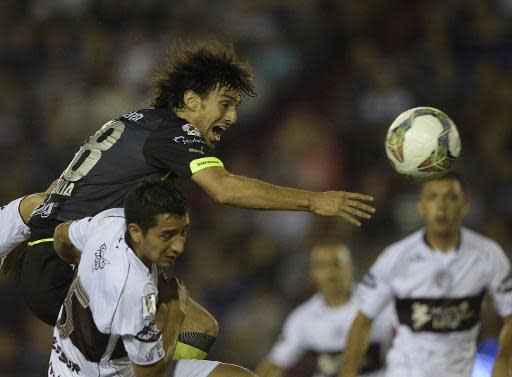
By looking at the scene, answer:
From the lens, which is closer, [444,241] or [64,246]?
[64,246]

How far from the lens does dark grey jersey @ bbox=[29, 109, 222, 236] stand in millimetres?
5156

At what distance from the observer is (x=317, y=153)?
10281 mm

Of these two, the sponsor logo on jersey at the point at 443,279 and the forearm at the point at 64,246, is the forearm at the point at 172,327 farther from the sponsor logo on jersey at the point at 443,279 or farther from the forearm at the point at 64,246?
the sponsor logo on jersey at the point at 443,279

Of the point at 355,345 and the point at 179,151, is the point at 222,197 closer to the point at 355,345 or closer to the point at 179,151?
the point at 179,151

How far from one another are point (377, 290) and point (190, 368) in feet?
6.60

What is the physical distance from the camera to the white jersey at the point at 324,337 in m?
8.27

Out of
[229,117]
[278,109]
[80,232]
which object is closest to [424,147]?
[229,117]

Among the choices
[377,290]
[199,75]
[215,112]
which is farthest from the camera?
[377,290]

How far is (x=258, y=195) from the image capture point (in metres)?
4.89

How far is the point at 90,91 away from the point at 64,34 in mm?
841

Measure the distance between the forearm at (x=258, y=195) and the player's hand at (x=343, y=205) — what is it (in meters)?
0.10

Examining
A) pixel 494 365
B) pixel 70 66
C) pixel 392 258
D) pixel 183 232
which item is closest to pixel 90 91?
pixel 70 66

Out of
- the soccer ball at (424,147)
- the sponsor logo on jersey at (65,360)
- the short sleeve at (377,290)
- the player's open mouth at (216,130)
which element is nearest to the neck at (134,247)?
the sponsor logo on jersey at (65,360)

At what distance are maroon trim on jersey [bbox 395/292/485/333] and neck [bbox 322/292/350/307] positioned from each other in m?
1.56
